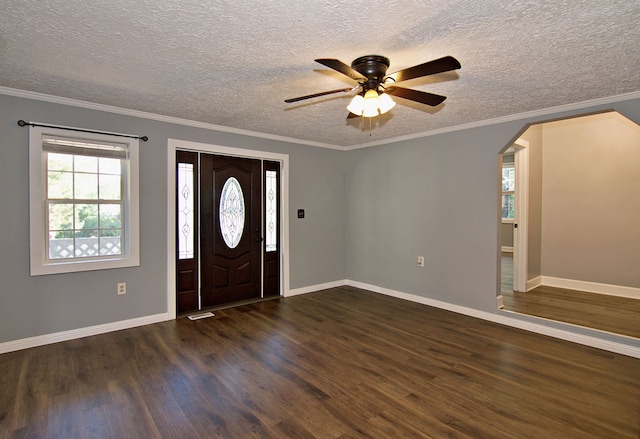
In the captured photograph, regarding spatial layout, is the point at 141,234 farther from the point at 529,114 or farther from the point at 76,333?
the point at 529,114

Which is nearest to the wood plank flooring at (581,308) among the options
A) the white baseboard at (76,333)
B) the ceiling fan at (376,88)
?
the ceiling fan at (376,88)

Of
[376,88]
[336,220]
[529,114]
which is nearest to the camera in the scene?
[376,88]

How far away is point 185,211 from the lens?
14.0ft

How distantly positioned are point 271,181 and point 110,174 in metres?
2.08

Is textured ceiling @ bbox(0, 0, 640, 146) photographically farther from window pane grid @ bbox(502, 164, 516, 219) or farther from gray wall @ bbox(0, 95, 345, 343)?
window pane grid @ bbox(502, 164, 516, 219)

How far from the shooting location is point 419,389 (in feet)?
8.34

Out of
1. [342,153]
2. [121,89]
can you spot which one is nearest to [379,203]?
[342,153]

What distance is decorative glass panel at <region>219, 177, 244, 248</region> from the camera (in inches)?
180

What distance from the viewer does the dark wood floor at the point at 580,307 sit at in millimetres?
3650

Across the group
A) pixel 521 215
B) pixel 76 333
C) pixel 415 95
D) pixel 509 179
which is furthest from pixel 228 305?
pixel 509 179

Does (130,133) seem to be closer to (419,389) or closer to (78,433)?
(78,433)

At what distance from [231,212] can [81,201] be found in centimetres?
171

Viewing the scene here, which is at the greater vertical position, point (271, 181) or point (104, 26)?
point (104, 26)

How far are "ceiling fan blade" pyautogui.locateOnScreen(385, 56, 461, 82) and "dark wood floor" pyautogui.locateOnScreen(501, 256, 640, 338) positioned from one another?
10.8ft
